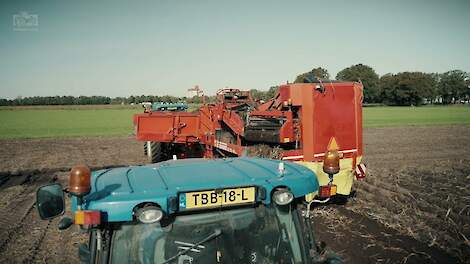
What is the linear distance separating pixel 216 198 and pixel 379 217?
21.0 ft

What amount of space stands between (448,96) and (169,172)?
12548 cm

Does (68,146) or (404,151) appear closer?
(404,151)

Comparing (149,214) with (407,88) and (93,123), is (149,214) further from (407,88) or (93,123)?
(407,88)

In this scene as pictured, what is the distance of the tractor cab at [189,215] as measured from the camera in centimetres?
242

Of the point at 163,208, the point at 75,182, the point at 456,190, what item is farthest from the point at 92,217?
the point at 456,190

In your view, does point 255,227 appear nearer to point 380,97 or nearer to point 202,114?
point 202,114

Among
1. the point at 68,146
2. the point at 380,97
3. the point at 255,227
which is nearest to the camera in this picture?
the point at 255,227

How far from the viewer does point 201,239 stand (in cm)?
258

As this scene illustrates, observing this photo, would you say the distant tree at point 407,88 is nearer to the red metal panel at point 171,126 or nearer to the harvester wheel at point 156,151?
the harvester wheel at point 156,151

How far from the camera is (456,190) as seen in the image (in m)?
10.0

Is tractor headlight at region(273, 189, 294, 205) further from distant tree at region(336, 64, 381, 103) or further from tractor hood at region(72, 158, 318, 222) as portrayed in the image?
distant tree at region(336, 64, 381, 103)

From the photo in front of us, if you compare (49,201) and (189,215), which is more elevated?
(49,201)

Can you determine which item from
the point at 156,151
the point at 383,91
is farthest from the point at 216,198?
the point at 383,91

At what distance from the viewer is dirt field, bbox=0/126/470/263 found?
6.41 meters
